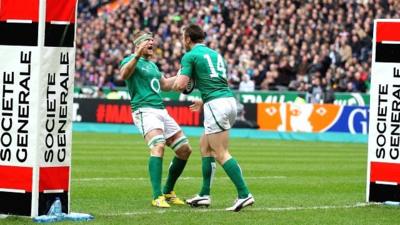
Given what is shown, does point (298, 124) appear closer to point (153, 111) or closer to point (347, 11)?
point (347, 11)

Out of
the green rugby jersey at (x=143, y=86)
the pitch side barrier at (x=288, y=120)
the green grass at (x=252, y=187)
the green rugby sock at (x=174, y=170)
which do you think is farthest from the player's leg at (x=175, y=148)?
the pitch side barrier at (x=288, y=120)

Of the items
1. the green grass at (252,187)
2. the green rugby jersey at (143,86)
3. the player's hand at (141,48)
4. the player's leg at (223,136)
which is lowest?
the green grass at (252,187)

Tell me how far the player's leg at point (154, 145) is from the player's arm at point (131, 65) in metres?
0.59

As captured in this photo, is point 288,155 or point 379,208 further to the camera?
point 288,155

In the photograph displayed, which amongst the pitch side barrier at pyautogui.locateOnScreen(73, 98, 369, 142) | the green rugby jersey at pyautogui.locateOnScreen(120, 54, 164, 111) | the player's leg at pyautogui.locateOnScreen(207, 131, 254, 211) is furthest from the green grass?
the pitch side barrier at pyautogui.locateOnScreen(73, 98, 369, 142)

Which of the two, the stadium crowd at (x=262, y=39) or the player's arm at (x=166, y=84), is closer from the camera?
the player's arm at (x=166, y=84)

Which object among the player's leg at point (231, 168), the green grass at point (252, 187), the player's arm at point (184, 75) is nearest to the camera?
the green grass at point (252, 187)

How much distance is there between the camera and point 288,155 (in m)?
24.8

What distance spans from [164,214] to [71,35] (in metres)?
2.55

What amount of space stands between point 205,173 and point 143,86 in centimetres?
155

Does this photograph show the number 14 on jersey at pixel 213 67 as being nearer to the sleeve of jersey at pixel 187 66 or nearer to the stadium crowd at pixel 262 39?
the sleeve of jersey at pixel 187 66

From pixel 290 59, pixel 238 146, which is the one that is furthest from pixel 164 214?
pixel 290 59

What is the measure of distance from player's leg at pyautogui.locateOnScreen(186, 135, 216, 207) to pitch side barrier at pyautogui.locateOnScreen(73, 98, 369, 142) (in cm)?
1899

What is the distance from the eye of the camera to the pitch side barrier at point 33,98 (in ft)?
35.4
